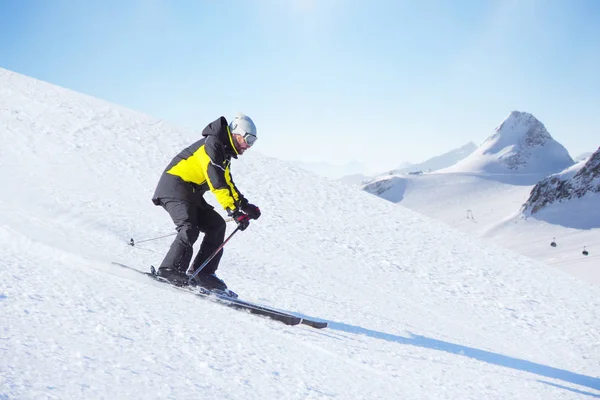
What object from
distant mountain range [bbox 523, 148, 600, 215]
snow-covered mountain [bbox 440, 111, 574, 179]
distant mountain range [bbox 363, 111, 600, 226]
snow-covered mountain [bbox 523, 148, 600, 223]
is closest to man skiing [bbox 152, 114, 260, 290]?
distant mountain range [bbox 363, 111, 600, 226]

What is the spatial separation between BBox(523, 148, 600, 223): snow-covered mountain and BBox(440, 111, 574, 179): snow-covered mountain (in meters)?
59.6

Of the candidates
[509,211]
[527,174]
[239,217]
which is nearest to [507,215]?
[509,211]

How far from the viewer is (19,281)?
11.1 feet

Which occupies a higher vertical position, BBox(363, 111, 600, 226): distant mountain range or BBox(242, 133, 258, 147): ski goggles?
BBox(363, 111, 600, 226): distant mountain range

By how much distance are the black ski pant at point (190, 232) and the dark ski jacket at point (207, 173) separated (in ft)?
0.32

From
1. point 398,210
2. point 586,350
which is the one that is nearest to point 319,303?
point 586,350

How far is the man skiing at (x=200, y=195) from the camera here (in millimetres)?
4402

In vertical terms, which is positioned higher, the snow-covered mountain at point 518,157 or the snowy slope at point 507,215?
the snow-covered mountain at point 518,157

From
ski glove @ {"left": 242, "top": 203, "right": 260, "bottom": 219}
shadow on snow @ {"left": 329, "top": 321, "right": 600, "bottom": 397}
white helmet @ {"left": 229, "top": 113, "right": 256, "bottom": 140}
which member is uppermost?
white helmet @ {"left": 229, "top": 113, "right": 256, "bottom": 140}

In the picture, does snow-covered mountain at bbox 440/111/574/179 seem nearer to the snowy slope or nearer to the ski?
the snowy slope

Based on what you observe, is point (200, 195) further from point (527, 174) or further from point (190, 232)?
point (527, 174)

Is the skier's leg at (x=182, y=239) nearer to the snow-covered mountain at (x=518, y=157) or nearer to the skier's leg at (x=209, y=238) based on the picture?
the skier's leg at (x=209, y=238)

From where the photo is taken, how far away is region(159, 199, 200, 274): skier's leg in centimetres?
443

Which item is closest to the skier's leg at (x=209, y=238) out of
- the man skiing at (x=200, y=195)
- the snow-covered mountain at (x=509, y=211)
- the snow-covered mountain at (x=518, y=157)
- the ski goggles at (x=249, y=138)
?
the man skiing at (x=200, y=195)
